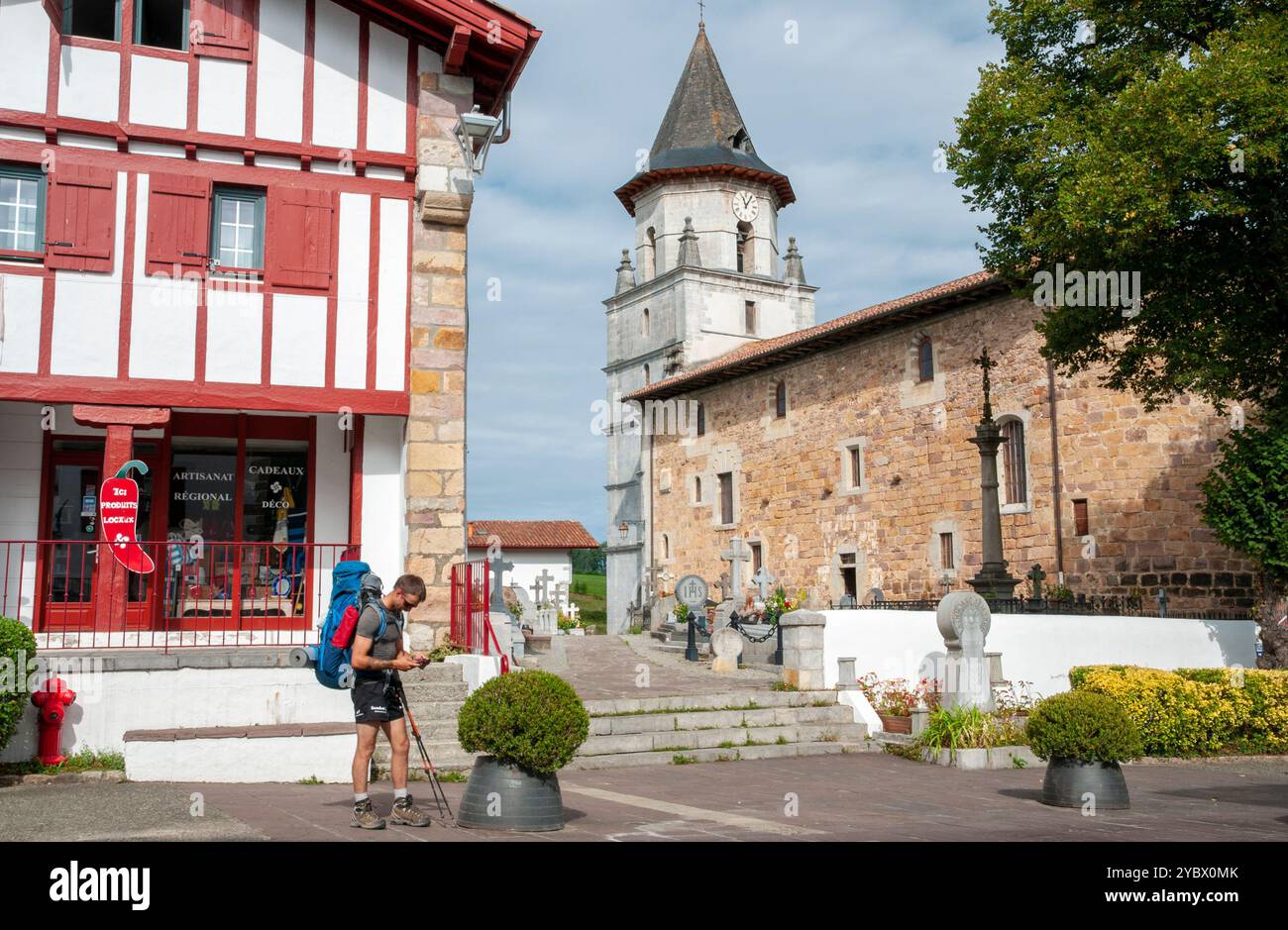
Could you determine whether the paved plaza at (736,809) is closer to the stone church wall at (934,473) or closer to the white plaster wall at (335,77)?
the white plaster wall at (335,77)

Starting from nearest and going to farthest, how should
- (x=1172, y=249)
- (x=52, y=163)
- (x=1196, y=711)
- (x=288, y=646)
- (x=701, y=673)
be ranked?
(x=288, y=646)
(x=52, y=163)
(x=1196, y=711)
(x=1172, y=249)
(x=701, y=673)

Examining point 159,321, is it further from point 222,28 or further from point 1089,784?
point 1089,784

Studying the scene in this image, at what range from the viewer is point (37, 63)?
36.2 feet

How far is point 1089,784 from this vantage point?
8.43 meters

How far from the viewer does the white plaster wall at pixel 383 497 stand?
38.7ft

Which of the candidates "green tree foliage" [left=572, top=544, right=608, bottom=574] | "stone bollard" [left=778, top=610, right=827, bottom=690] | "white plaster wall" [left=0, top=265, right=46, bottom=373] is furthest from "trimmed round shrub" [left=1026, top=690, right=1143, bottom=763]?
"green tree foliage" [left=572, top=544, right=608, bottom=574]

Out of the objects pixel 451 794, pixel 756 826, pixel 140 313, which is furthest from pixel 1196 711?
pixel 140 313

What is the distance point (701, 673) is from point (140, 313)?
946 cm

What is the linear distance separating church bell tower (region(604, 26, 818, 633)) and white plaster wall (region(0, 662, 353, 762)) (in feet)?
103

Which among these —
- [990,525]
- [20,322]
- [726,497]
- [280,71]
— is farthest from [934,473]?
[20,322]

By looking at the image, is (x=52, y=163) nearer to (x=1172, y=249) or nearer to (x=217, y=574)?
(x=217, y=574)

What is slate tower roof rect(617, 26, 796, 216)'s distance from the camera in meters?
42.5

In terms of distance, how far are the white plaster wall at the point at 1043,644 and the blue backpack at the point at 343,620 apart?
8.05m

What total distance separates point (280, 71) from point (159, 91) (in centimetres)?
123
